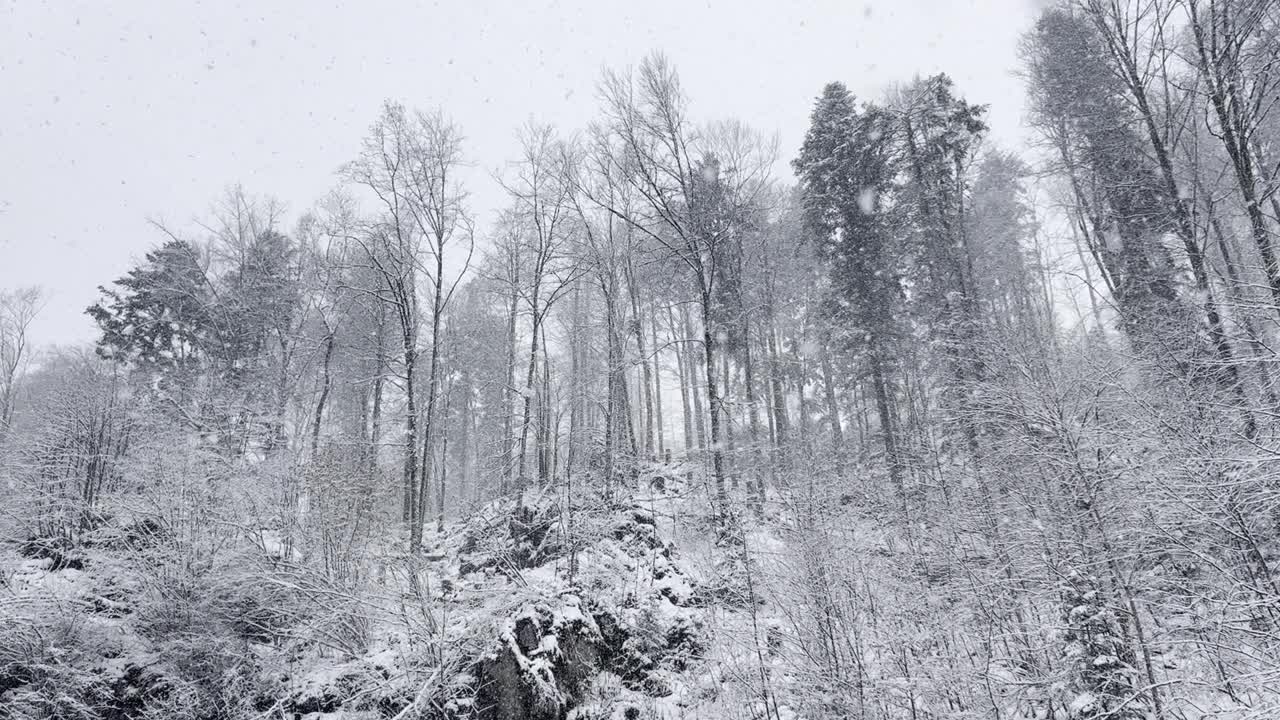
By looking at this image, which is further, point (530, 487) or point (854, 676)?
point (530, 487)

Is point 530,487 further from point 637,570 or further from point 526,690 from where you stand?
point 526,690

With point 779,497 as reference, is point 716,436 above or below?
above

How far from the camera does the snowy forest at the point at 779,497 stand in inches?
279

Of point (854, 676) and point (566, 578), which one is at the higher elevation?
point (566, 578)

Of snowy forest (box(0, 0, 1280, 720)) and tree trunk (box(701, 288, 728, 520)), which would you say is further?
tree trunk (box(701, 288, 728, 520))

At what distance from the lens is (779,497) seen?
42.5 ft

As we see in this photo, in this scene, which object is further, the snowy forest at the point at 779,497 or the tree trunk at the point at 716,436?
the tree trunk at the point at 716,436

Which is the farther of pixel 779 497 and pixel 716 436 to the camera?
pixel 716 436

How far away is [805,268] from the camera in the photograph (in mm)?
24578

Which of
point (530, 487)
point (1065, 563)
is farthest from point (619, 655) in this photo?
point (530, 487)

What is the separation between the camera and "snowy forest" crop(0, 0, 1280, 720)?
7.08 m

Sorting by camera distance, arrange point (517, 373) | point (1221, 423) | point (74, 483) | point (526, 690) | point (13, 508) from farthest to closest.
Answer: point (517, 373) < point (74, 483) < point (13, 508) < point (526, 690) < point (1221, 423)

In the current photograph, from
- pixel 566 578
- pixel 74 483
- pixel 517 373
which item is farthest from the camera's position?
pixel 517 373

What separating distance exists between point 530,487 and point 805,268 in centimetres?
1533
